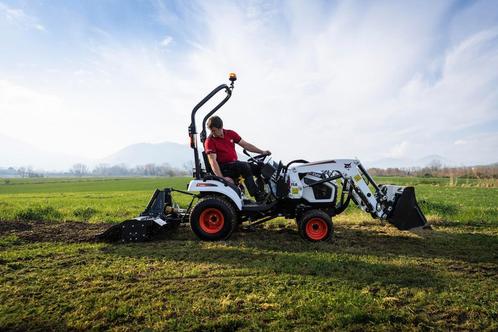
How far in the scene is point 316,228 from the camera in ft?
21.0

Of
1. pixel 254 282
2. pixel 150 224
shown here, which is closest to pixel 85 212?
pixel 150 224

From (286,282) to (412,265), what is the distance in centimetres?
200

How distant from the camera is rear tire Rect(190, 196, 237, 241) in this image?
632cm

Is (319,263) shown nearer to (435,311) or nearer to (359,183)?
(435,311)

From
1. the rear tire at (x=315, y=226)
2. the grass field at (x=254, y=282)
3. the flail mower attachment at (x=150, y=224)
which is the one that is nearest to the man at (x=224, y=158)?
the rear tire at (x=315, y=226)

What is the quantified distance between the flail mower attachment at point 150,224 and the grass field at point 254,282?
0.25 meters

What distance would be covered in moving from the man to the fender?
0.66 feet

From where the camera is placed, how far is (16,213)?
10.2 m

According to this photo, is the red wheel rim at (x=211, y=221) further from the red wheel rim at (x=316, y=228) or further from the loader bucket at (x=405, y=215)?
the loader bucket at (x=405, y=215)

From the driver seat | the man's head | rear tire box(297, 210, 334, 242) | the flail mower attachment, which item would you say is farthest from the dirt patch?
rear tire box(297, 210, 334, 242)

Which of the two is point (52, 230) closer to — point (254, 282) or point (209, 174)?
point (209, 174)

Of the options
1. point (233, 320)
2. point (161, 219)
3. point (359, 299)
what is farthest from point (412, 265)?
point (161, 219)

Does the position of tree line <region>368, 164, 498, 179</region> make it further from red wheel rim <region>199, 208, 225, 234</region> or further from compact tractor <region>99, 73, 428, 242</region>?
red wheel rim <region>199, 208, 225, 234</region>

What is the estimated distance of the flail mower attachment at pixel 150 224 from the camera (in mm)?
6375
